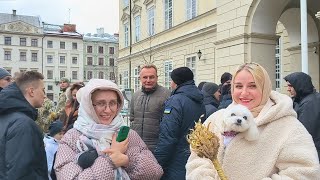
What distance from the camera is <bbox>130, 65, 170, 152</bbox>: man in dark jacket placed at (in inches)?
204

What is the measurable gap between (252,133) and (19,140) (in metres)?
1.65

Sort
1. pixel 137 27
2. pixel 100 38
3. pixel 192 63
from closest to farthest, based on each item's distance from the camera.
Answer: pixel 192 63 → pixel 137 27 → pixel 100 38

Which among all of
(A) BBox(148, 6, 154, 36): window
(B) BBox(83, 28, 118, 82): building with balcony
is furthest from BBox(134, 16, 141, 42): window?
(B) BBox(83, 28, 118, 82): building with balcony

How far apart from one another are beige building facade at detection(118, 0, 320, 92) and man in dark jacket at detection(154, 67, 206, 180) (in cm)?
896

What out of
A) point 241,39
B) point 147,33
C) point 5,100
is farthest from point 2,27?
point 5,100

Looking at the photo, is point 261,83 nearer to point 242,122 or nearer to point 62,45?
point 242,122

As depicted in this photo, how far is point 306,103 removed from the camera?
524cm

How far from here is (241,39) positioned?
13.2m

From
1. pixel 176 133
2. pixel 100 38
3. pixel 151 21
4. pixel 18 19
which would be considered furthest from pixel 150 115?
pixel 100 38

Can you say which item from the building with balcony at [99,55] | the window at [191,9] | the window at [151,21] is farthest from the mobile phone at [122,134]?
the building with balcony at [99,55]

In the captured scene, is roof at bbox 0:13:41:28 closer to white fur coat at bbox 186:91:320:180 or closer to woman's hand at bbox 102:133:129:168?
woman's hand at bbox 102:133:129:168

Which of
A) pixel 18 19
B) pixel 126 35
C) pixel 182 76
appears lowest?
pixel 182 76

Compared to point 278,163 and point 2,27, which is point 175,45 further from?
point 2,27

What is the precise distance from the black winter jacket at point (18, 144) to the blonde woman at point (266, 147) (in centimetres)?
113
